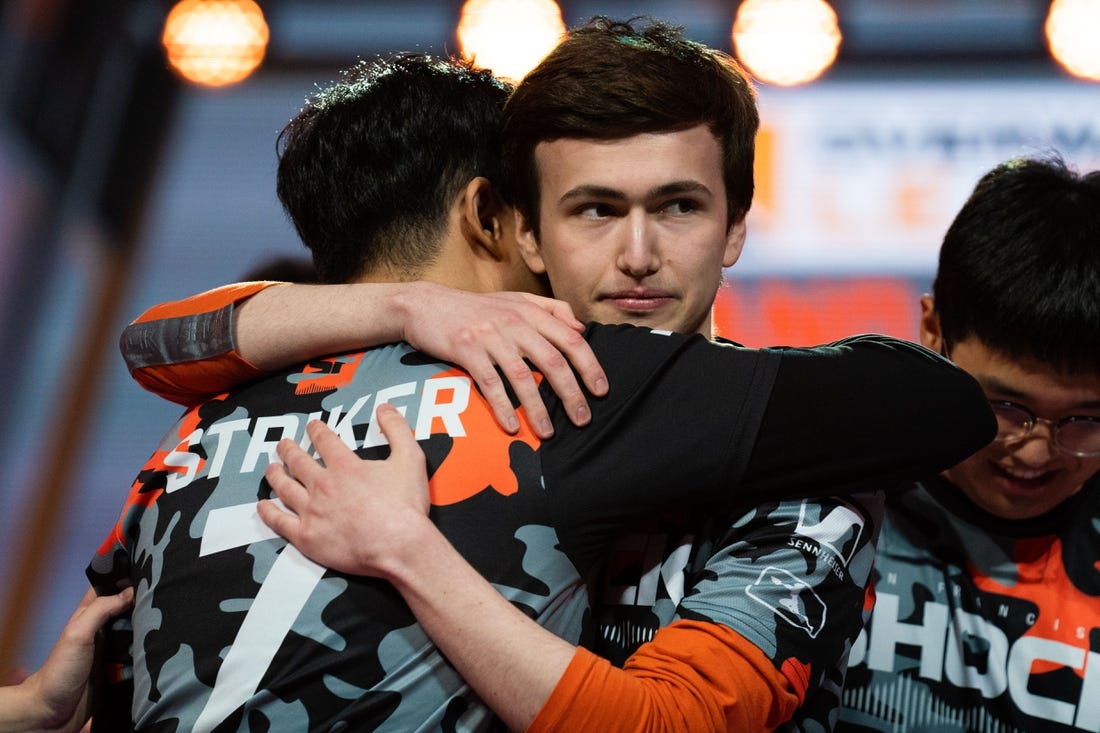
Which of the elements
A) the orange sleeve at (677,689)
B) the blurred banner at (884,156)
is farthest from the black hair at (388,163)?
the blurred banner at (884,156)

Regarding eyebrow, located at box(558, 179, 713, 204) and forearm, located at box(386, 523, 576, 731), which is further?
eyebrow, located at box(558, 179, 713, 204)

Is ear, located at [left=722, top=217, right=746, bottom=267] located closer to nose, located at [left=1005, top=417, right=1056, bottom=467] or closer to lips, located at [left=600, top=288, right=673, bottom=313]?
lips, located at [left=600, top=288, right=673, bottom=313]

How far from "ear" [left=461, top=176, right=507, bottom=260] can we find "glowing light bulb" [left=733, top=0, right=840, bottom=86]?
2565 millimetres

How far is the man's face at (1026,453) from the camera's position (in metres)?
1.95

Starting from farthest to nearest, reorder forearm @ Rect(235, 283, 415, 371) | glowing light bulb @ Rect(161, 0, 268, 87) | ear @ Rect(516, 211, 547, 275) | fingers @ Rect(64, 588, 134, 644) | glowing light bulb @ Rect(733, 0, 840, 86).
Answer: glowing light bulb @ Rect(161, 0, 268, 87)
glowing light bulb @ Rect(733, 0, 840, 86)
ear @ Rect(516, 211, 547, 275)
fingers @ Rect(64, 588, 134, 644)
forearm @ Rect(235, 283, 415, 371)

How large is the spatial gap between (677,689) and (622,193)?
0.75 metres

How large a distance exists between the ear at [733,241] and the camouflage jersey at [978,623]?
20.0 inches

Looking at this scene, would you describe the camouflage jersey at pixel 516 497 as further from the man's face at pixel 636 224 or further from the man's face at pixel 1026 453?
the man's face at pixel 1026 453

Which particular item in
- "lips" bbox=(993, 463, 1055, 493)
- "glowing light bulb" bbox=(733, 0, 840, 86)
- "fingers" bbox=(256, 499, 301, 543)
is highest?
"glowing light bulb" bbox=(733, 0, 840, 86)

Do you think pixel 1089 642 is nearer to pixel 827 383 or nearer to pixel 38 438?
pixel 827 383

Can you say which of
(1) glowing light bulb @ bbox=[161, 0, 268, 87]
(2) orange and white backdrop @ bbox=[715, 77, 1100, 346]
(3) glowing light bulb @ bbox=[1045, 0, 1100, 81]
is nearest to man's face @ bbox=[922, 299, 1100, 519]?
(2) orange and white backdrop @ bbox=[715, 77, 1100, 346]

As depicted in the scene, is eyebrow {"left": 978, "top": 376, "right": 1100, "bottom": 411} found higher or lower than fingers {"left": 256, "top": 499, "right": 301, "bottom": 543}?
higher

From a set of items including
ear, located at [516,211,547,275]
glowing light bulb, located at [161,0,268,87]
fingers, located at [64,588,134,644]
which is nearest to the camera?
fingers, located at [64,588,134,644]

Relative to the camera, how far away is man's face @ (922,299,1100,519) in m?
1.95
